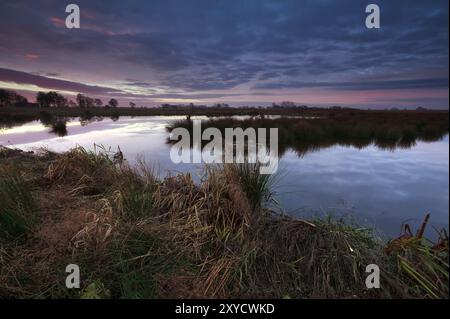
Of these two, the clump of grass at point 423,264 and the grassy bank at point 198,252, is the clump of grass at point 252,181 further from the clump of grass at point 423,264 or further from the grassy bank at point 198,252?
the clump of grass at point 423,264

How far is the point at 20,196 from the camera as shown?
4.66 metres

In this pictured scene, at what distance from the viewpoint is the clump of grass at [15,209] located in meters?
4.10

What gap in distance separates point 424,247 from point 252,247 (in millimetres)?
2186

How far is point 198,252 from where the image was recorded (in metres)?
3.79

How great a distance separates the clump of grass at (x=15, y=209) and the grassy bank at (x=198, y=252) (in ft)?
0.05

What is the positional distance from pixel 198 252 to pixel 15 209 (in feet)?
9.43

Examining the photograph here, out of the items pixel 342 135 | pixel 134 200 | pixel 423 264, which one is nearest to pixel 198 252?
pixel 134 200

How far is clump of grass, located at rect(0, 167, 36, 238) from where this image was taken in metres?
4.10

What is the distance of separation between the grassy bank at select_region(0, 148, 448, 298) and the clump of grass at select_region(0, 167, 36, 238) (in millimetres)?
14

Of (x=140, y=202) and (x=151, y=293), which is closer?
(x=151, y=293)

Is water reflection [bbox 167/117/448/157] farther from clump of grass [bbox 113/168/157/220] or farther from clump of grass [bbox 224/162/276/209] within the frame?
clump of grass [bbox 113/168/157/220]

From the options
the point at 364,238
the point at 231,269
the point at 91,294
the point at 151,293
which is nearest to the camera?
the point at 91,294
